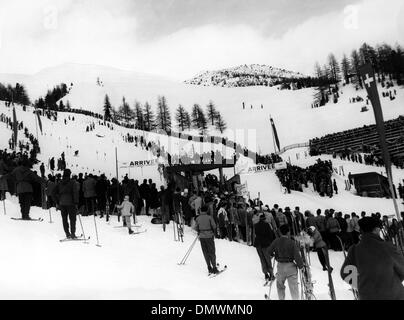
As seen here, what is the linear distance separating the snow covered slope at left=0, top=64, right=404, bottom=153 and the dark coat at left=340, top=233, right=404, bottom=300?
4275 centimetres

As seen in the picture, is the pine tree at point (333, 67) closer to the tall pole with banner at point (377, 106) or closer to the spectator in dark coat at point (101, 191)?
the spectator in dark coat at point (101, 191)

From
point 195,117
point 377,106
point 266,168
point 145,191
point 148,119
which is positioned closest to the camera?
point 377,106

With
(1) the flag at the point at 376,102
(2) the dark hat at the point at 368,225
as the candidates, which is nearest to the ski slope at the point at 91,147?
(1) the flag at the point at 376,102

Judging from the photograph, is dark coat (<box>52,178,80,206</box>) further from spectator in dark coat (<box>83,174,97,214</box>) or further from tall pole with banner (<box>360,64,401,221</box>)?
tall pole with banner (<box>360,64,401,221</box>)

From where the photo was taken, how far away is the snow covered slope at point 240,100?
48844mm

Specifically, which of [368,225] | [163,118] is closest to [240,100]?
[163,118]

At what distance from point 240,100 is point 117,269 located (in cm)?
6945

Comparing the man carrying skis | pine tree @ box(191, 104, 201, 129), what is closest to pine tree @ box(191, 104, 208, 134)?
pine tree @ box(191, 104, 201, 129)

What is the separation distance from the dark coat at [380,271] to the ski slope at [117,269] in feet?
9.62

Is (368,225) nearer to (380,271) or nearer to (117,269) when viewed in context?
(380,271)

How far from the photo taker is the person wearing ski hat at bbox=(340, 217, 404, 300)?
3531mm

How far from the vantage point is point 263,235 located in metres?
8.26

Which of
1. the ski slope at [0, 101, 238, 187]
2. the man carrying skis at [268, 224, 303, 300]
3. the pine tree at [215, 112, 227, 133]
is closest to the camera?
the man carrying skis at [268, 224, 303, 300]

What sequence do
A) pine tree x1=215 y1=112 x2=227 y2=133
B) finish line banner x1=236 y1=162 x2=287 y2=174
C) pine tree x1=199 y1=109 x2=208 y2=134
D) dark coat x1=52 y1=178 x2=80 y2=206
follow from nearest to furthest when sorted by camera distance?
dark coat x1=52 y1=178 x2=80 y2=206
finish line banner x1=236 y1=162 x2=287 y2=174
pine tree x1=215 y1=112 x2=227 y2=133
pine tree x1=199 y1=109 x2=208 y2=134
